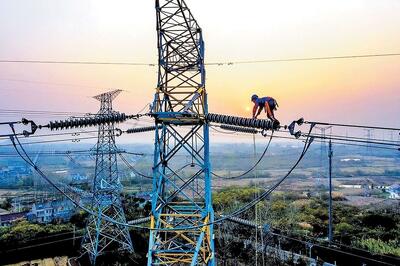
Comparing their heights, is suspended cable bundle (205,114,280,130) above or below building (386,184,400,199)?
above

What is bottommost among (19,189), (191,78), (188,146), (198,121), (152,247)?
(19,189)

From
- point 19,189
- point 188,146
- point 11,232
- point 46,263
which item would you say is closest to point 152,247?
point 188,146

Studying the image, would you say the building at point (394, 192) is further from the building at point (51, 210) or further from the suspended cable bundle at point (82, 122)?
the suspended cable bundle at point (82, 122)

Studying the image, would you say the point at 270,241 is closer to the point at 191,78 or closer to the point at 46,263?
the point at 46,263

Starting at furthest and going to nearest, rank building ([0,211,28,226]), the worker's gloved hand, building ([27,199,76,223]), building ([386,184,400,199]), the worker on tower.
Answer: building ([386,184,400,199]) → building ([27,199,76,223]) → building ([0,211,28,226]) → the worker on tower → the worker's gloved hand

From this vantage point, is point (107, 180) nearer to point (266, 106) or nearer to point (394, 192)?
point (266, 106)

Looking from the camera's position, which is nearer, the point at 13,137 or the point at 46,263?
the point at 13,137

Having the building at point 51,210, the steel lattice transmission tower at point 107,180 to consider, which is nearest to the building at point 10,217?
the building at point 51,210

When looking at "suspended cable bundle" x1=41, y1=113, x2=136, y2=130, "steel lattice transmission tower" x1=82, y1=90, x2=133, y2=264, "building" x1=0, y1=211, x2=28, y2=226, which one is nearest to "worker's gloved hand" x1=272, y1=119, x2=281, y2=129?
"suspended cable bundle" x1=41, y1=113, x2=136, y2=130

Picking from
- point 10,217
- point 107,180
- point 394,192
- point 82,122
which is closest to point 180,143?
point 82,122

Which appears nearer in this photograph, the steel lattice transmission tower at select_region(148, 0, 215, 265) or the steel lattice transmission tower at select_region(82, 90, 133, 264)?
the steel lattice transmission tower at select_region(148, 0, 215, 265)

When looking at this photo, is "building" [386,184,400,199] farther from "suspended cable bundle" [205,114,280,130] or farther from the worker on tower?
the worker on tower
